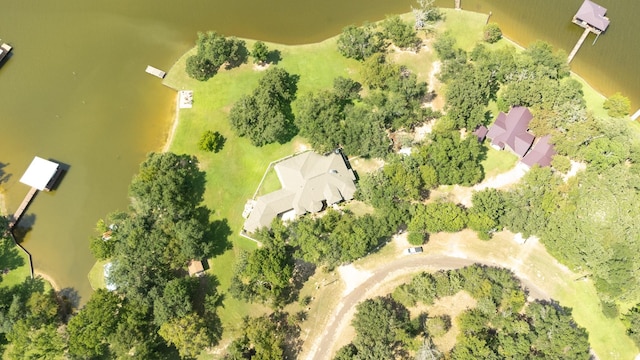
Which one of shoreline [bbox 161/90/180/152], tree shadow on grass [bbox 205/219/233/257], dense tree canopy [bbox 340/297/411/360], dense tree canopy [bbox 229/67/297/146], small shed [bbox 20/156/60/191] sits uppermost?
dense tree canopy [bbox 229/67/297/146]

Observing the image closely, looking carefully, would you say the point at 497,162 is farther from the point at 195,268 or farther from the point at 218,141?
the point at 195,268

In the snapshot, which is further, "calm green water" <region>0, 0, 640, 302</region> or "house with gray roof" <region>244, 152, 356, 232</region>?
"calm green water" <region>0, 0, 640, 302</region>

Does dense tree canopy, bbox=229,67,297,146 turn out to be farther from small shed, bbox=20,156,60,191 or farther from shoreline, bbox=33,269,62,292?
shoreline, bbox=33,269,62,292

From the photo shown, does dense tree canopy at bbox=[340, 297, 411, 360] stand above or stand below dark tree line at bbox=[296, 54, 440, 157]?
below

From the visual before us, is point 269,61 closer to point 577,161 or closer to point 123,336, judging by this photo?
point 123,336

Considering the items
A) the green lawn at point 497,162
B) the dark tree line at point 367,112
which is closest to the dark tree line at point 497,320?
the green lawn at point 497,162

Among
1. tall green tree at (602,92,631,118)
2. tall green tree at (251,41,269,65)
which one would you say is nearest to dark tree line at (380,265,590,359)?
tall green tree at (602,92,631,118)
